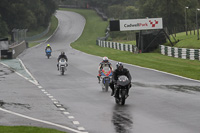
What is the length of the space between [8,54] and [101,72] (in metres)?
29.0

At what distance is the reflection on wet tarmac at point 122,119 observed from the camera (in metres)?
12.0

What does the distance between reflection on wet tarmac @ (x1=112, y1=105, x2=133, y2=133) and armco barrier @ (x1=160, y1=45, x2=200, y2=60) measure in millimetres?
25603

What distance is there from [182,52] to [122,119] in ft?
102

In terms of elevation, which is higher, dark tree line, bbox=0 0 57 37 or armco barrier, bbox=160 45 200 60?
dark tree line, bbox=0 0 57 37

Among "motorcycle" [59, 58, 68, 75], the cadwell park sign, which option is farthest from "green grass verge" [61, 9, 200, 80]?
"motorcycle" [59, 58, 68, 75]

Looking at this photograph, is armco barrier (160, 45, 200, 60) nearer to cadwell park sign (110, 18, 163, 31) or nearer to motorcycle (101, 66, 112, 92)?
cadwell park sign (110, 18, 163, 31)

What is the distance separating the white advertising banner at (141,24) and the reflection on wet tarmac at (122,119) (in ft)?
131

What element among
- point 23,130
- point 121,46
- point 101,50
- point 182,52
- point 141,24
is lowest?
point 101,50

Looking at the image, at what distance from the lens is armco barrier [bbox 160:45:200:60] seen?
40659mm

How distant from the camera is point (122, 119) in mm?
13594

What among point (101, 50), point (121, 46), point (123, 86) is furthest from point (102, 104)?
point (101, 50)

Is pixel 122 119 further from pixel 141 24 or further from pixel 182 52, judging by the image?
pixel 141 24

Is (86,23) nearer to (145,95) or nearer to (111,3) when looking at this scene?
(111,3)

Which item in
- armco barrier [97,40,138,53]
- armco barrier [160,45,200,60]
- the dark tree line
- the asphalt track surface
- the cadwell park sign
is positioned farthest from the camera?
the dark tree line
